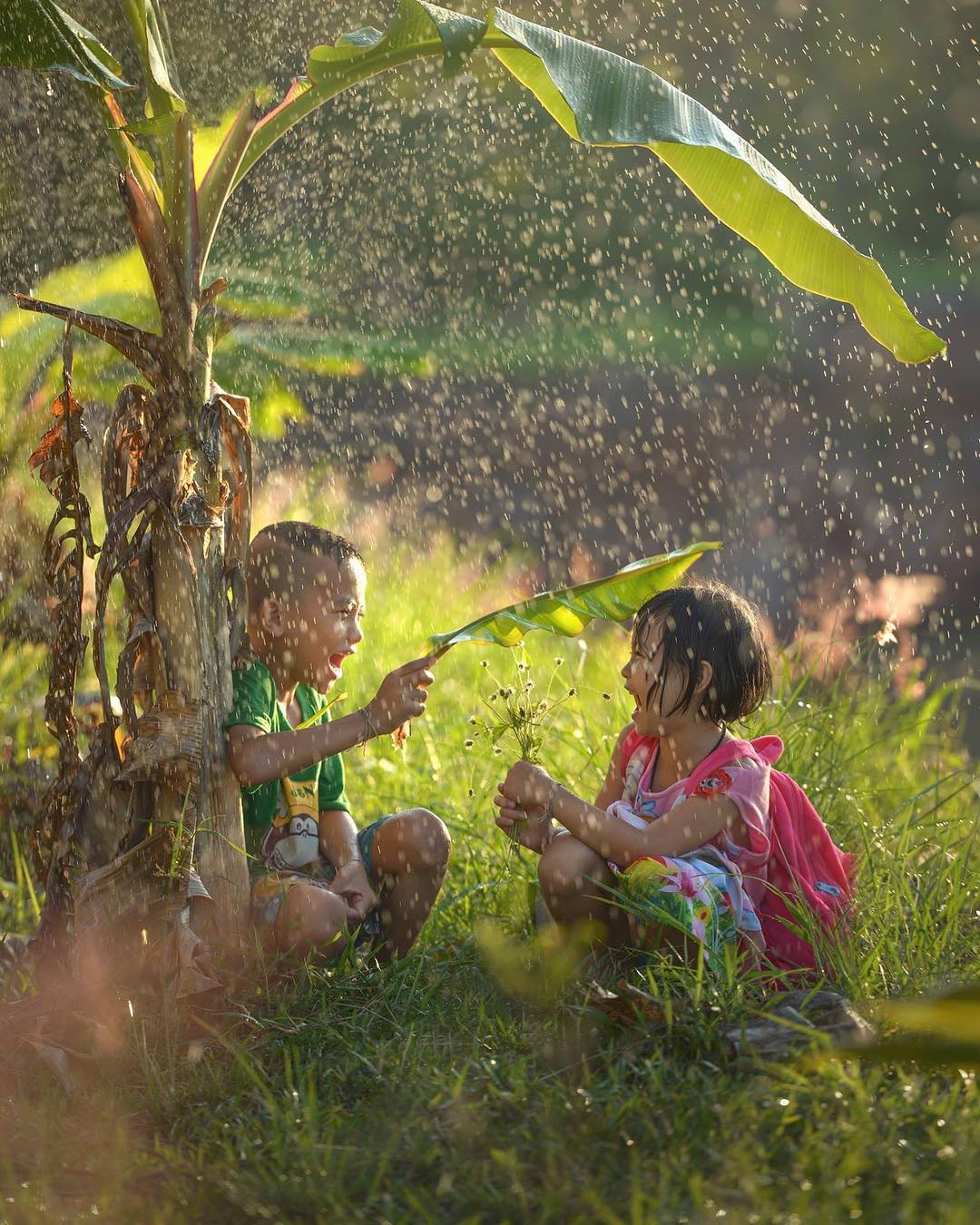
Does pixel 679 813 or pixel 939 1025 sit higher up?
pixel 679 813

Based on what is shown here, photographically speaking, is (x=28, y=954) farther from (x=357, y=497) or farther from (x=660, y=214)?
(x=660, y=214)

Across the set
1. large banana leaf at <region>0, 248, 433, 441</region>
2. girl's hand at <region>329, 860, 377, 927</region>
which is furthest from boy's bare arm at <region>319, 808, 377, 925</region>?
large banana leaf at <region>0, 248, 433, 441</region>

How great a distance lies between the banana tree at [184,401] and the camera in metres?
2.62

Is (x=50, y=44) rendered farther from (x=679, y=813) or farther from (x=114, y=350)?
(x=679, y=813)

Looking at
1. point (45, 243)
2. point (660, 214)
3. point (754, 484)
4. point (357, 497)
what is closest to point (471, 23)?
point (45, 243)

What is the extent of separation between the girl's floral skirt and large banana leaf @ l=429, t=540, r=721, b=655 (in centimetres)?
53

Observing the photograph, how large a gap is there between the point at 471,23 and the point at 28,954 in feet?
7.08

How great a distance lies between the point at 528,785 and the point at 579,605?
453mm

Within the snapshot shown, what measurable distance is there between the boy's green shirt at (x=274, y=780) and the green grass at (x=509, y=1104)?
363 mm

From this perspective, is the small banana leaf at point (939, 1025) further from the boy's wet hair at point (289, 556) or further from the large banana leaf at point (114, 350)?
the large banana leaf at point (114, 350)

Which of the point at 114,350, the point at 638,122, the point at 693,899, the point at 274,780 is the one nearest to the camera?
the point at 638,122

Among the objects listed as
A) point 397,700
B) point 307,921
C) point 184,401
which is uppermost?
point 184,401

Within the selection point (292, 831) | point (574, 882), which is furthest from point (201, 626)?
point (574, 882)

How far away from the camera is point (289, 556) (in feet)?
9.55
